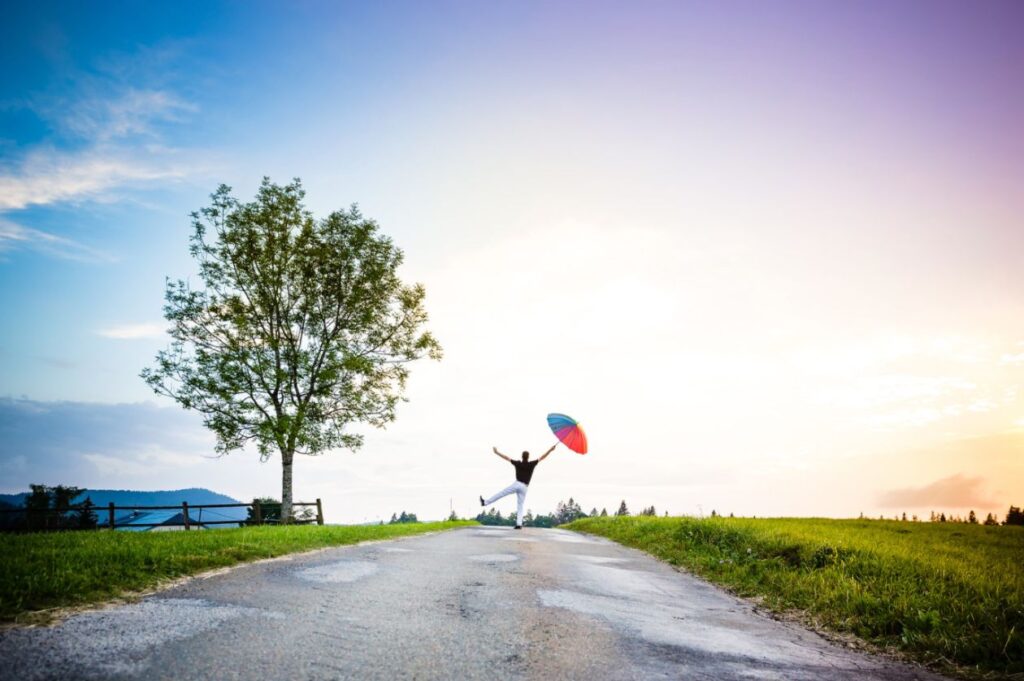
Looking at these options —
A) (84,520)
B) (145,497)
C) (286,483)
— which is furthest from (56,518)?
(145,497)

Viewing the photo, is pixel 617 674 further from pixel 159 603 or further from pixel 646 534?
pixel 646 534

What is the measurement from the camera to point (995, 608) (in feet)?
18.3

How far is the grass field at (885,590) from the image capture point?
5.00 m

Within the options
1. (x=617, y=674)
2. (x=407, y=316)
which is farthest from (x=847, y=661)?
(x=407, y=316)

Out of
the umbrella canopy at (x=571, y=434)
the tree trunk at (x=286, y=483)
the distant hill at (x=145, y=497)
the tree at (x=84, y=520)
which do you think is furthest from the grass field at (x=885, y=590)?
the distant hill at (x=145, y=497)

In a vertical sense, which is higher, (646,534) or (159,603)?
(159,603)

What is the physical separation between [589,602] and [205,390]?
19912mm

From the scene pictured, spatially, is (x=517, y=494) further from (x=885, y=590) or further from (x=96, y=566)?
(x=96, y=566)

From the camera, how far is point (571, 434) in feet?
54.5

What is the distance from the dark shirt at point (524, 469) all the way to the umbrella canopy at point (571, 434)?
186 centimetres

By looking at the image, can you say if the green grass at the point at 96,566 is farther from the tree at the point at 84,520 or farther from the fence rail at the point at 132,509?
the tree at the point at 84,520

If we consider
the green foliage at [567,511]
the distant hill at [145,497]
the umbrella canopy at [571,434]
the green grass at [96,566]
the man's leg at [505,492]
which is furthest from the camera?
the green foliage at [567,511]

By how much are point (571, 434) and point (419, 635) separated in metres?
12.6

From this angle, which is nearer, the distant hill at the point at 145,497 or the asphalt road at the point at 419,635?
the asphalt road at the point at 419,635
